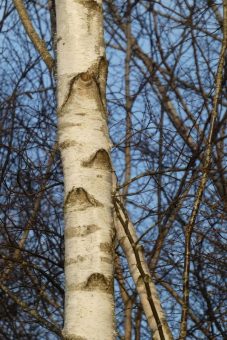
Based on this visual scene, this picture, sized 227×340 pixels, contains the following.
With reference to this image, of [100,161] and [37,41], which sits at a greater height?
[37,41]

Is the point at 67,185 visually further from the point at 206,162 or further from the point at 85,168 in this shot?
the point at 206,162

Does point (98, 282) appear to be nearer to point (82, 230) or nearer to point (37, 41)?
point (82, 230)

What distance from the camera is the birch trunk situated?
2031 mm

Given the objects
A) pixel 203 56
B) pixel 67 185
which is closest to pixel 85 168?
pixel 67 185

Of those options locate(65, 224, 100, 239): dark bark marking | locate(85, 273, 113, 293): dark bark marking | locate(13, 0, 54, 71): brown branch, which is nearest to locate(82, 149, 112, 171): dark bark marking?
locate(65, 224, 100, 239): dark bark marking

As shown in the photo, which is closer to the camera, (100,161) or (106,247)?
(106,247)

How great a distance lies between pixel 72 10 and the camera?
2.44m

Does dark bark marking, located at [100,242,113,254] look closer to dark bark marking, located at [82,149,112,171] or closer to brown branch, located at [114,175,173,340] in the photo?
dark bark marking, located at [82,149,112,171]

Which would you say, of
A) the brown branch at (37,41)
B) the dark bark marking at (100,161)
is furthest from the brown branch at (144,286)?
the brown branch at (37,41)

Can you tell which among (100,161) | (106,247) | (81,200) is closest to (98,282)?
(106,247)

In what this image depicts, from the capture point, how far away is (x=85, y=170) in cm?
219

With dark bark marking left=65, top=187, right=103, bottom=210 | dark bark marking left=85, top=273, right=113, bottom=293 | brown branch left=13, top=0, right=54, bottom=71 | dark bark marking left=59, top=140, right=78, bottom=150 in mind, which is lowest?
dark bark marking left=85, top=273, right=113, bottom=293

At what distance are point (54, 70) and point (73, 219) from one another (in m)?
0.73

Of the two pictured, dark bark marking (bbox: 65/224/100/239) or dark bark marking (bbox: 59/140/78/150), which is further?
dark bark marking (bbox: 59/140/78/150)
